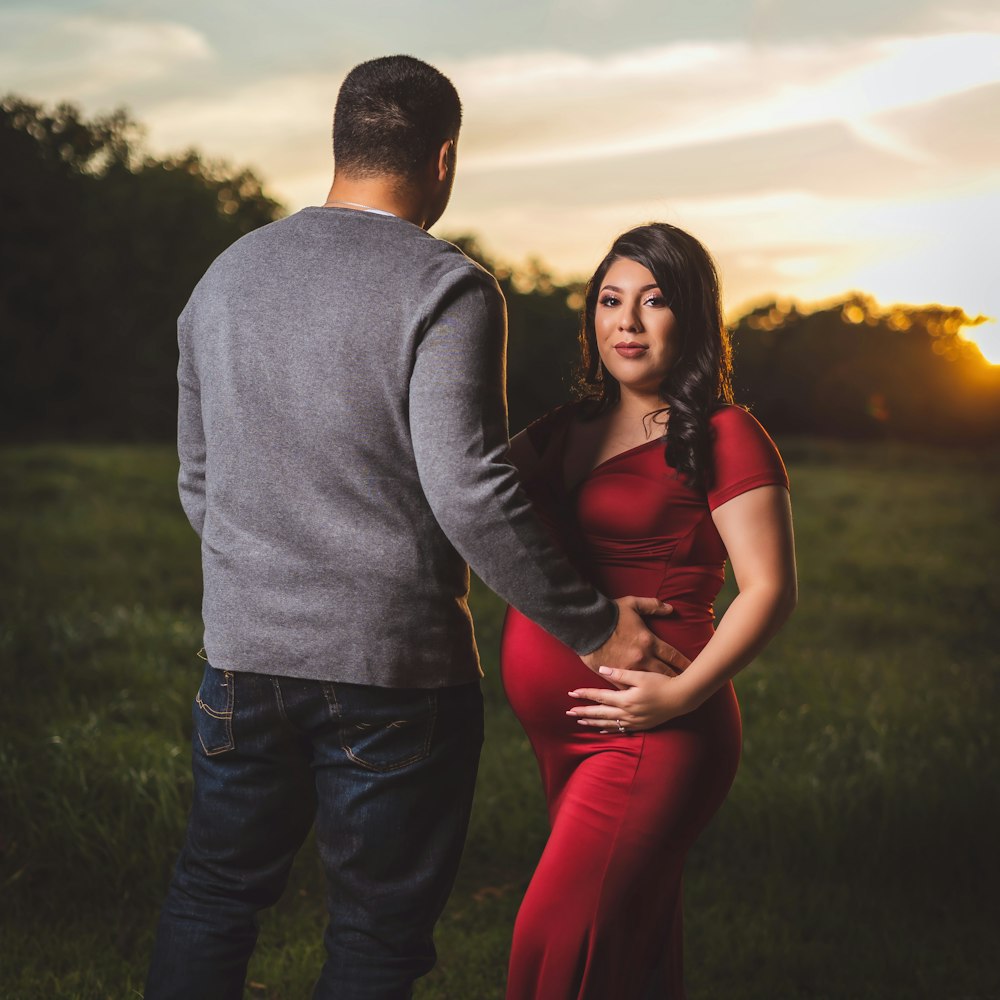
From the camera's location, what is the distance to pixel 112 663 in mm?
6406

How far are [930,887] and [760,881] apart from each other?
76 cm

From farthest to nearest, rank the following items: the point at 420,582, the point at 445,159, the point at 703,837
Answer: the point at 703,837, the point at 445,159, the point at 420,582

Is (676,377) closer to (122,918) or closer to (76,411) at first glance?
(122,918)

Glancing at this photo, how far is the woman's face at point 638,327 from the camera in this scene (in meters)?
2.65

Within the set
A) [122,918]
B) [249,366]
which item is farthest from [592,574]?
[122,918]

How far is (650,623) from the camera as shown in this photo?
251 cm

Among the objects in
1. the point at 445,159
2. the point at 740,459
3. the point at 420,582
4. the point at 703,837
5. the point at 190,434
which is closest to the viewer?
the point at 420,582

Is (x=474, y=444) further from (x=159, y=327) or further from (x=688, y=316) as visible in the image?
(x=159, y=327)

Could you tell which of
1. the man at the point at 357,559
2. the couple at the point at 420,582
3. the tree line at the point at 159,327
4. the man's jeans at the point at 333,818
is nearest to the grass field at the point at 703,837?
the couple at the point at 420,582

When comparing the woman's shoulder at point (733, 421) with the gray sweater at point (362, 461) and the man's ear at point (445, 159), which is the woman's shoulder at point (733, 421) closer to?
the gray sweater at point (362, 461)

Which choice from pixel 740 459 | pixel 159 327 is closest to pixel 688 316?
pixel 740 459

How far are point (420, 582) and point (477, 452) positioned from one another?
1.01ft

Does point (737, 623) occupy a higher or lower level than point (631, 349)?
lower

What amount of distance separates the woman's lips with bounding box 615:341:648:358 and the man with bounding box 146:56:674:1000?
553mm
